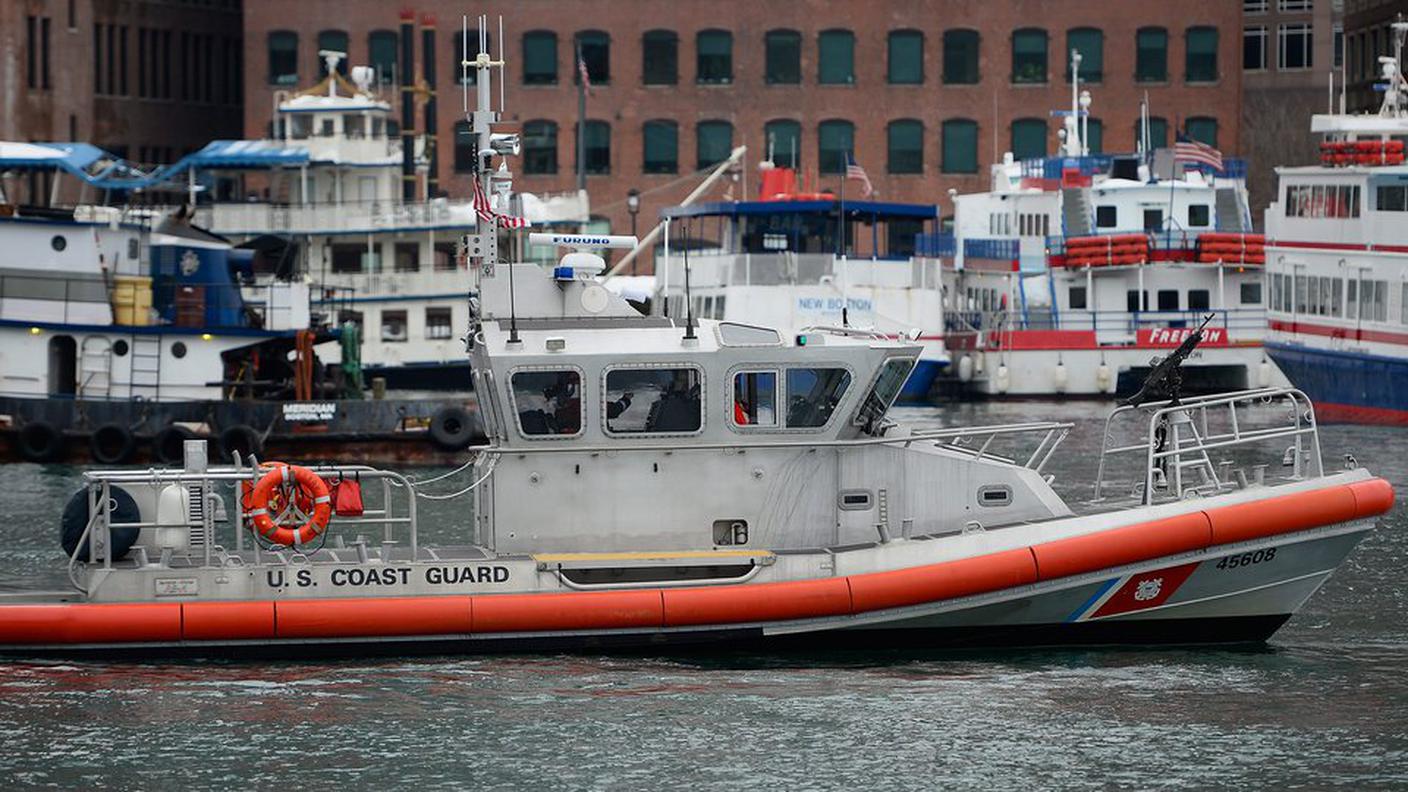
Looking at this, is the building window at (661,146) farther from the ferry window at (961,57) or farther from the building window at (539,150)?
the ferry window at (961,57)

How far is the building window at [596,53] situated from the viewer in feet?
247

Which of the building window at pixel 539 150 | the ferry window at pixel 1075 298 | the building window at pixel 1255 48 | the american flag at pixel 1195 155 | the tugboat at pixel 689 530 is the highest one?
the building window at pixel 1255 48

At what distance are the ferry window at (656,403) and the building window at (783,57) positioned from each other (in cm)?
5611

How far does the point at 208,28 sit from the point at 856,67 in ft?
70.2

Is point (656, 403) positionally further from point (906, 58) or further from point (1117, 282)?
point (906, 58)

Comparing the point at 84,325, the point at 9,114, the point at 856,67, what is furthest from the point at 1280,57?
the point at 84,325

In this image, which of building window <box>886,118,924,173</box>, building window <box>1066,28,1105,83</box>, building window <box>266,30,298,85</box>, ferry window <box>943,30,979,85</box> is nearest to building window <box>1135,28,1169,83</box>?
building window <box>1066,28,1105,83</box>

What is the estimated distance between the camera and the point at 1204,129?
7556 centimetres

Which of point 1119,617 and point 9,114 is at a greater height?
point 9,114

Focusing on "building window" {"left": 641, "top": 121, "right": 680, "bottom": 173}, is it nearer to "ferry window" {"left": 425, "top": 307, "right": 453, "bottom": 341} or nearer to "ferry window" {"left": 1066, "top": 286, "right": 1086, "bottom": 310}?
"ferry window" {"left": 1066, "top": 286, "right": 1086, "bottom": 310}

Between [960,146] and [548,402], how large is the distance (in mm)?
56613

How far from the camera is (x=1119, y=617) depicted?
20656mm

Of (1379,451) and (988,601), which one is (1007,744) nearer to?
(988,601)

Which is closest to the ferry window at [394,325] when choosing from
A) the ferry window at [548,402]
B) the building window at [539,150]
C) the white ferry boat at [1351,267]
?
the white ferry boat at [1351,267]
